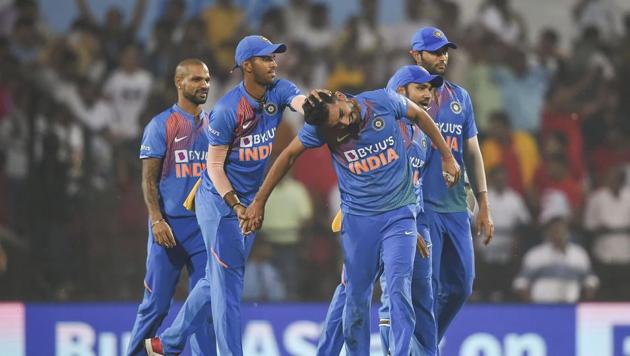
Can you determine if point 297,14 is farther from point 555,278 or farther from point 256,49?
point 256,49

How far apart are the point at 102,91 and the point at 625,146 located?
5.41m

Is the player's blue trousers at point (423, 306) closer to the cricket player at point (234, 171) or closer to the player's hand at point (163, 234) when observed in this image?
the cricket player at point (234, 171)

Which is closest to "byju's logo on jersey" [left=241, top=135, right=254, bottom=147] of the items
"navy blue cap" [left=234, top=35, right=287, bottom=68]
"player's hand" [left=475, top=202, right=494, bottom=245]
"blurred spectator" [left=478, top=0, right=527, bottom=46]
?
"navy blue cap" [left=234, top=35, right=287, bottom=68]

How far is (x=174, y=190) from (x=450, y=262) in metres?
1.94

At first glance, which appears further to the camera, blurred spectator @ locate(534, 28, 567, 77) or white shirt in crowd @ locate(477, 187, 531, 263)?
blurred spectator @ locate(534, 28, 567, 77)

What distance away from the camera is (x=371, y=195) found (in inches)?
280

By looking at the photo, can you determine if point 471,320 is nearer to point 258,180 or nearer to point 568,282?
point 568,282

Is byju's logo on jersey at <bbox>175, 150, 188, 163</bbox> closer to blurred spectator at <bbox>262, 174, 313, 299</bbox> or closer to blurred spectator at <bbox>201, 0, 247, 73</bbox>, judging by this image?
blurred spectator at <bbox>262, 174, 313, 299</bbox>

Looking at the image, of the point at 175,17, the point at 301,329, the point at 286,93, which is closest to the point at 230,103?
the point at 286,93

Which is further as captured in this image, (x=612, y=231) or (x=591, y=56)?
(x=591, y=56)

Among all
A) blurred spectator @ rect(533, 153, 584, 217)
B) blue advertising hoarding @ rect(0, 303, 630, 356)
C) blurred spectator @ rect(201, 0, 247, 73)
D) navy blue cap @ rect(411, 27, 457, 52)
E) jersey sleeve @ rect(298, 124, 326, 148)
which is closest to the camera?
jersey sleeve @ rect(298, 124, 326, 148)

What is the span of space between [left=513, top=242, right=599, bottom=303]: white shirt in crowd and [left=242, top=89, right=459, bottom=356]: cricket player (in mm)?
4070

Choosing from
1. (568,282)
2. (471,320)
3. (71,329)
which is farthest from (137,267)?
(568,282)

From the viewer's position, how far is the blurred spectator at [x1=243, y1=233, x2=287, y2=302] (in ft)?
35.7
